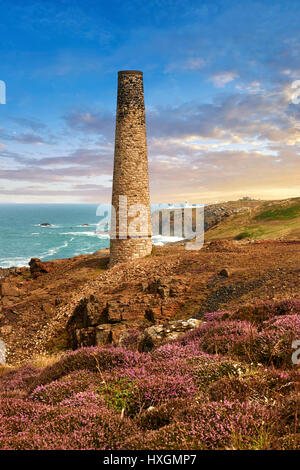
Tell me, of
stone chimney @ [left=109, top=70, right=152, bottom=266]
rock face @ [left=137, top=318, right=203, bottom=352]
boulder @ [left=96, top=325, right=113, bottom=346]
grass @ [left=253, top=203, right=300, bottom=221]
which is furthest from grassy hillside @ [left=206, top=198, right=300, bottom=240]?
rock face @ [left=137, top=318, right=203, bottom=352]

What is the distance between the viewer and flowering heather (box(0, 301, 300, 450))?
10.9 feet

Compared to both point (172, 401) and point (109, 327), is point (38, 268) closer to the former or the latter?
point (109, 327)

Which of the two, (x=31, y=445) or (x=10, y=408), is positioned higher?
(x=31, y=445)

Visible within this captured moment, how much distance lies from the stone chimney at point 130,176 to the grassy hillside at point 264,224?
1559cm

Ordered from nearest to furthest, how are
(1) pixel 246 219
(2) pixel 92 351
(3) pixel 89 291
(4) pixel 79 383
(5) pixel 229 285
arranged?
(4) pixel 79 383 < (2) pixel 92 351 < (5) pixel 229 285 < (3) pixel 89 291 < (1) pixel 246 219

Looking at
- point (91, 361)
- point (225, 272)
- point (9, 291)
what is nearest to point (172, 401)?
point (91, 361)

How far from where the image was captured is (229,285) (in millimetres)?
14516

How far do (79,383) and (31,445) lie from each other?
6.96 ft

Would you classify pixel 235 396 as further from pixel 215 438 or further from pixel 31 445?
pixel 31 445

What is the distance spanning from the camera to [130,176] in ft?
79.9

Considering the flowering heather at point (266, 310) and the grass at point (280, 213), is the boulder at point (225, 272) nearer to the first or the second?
the flowering heather at point (266, 310)

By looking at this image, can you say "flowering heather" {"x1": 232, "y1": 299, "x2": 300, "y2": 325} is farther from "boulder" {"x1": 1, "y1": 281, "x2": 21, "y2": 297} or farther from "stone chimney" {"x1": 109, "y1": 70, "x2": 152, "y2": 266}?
"boulder" {"x1": 1, "y1": 281, "x2": 21, "y2": 297}

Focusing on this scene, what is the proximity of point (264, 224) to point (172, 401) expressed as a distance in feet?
139
